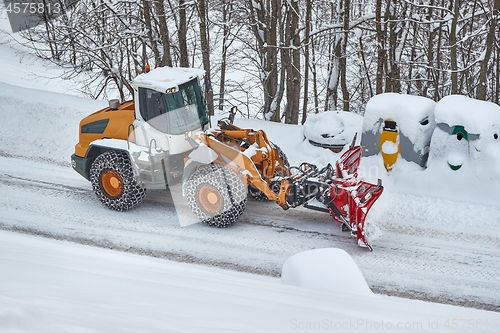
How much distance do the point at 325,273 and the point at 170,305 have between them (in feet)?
5.57

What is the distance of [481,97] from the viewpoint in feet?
40.0

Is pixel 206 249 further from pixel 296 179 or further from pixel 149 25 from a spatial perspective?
pixel 149 25

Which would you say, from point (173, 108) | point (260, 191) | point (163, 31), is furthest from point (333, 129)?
point (163, 31)

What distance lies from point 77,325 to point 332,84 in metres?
12.2

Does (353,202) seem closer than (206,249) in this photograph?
Yes

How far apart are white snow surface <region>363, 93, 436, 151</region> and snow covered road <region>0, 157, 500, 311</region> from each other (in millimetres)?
1202

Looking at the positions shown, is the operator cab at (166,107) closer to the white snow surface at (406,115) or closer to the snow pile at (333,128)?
the snow pile at (333,128)

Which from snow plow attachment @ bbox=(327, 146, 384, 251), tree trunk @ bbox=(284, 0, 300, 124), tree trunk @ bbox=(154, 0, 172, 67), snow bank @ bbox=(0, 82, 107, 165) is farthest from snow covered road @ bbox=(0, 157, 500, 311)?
tree trunk @ bbox=(284, 0, 300, 124)

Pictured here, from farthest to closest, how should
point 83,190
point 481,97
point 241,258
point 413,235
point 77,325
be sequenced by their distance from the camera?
point 481,97, point 83,190, point 413,235, point 241,258, point 77,325

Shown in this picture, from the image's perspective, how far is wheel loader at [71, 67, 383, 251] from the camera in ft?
23.7

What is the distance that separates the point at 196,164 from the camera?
7.62 metres

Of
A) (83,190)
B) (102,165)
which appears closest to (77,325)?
(102,165)

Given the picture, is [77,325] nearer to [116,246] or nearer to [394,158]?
[116,246]

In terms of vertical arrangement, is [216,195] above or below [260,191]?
above
